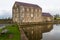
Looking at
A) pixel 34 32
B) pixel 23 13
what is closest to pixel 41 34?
pixel 34 32

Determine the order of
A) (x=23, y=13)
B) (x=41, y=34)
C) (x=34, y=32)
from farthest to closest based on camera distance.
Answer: (x=23, y=13) < (x=34, y=32) < (x=41, y=34)

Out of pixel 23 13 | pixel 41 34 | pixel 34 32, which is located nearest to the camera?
pixel 41 34

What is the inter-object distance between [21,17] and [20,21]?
1969 millimetres

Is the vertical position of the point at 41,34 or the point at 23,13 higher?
the point at 41,34

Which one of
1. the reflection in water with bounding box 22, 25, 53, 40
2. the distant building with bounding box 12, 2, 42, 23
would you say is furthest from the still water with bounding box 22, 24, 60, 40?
the distant building with bounding box 12, 2, 42, 23

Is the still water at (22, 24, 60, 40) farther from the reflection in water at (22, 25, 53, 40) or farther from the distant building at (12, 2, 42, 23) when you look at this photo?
the distant building at (12, 2, 42, 23)

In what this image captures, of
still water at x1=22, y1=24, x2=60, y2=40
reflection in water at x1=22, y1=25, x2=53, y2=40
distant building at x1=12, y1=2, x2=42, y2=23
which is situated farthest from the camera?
distant building at x1=12, y1=2, x2=42, y2=23

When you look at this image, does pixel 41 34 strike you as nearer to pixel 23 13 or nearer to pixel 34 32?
pixel 34 32

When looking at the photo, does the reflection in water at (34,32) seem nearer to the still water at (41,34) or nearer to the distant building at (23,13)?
the still water at (41,34)

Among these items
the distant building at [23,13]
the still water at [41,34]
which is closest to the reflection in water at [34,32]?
the still water at [41,34]

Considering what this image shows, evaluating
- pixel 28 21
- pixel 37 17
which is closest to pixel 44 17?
pixel 37 17

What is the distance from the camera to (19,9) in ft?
242

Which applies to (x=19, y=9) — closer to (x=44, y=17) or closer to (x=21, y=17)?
(x=21, y=17)

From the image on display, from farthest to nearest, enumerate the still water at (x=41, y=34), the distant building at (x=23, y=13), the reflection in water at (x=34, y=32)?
the distant building at (x=23, y=13) → the reflection in water at (x=34, y=32) → the still water at (x=41, y=34)
